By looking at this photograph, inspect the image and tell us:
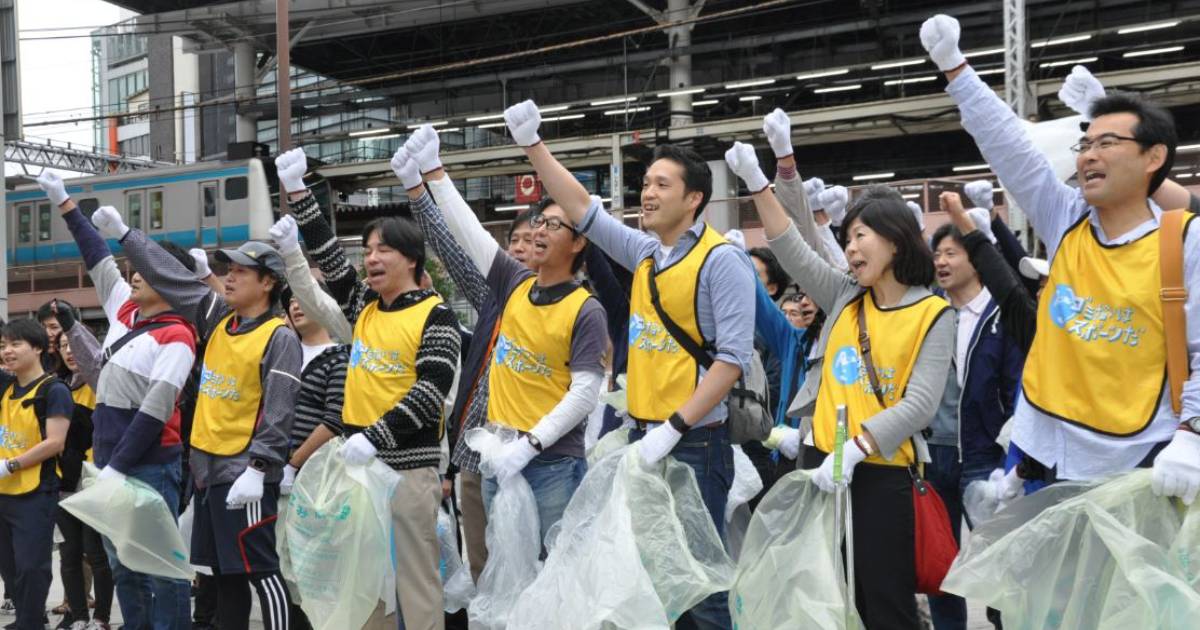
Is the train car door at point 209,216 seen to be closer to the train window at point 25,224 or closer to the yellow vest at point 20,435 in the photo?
the train window at point 25,224

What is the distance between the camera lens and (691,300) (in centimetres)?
389

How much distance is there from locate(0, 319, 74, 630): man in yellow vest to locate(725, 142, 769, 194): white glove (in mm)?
4042

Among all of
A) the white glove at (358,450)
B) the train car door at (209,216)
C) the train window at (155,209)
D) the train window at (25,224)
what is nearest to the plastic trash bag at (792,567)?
the white glove at (358,450)

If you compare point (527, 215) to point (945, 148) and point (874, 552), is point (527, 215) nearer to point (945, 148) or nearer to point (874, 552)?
point (874, 552)

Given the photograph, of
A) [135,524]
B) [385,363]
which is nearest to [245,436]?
[135,524]

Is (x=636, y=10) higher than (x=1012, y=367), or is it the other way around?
(x=636, y=10)

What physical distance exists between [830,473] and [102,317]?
2459 cm

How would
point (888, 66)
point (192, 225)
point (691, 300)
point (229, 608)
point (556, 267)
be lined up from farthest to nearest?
point (888, 66)
point (192, 225)
point (229, 608)
point (556, 267)
point (691, 300)

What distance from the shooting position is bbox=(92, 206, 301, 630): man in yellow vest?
479cm

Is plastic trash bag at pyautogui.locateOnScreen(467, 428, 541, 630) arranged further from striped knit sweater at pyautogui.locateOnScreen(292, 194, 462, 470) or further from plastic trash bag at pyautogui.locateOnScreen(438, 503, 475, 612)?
plastic trash bag at pyautogui.locateOnScreen(438, 503, 475, 612)

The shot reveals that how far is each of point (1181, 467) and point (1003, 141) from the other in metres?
0.96

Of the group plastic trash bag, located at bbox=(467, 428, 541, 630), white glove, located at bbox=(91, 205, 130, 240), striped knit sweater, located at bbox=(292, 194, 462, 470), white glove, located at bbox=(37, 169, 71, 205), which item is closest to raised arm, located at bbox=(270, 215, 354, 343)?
striped knit sweater, located at bbox=(292, 194, 462, 470)

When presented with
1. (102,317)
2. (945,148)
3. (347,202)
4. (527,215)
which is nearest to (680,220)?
(527,215)

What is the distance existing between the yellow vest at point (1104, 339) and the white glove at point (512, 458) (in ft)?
6.04
